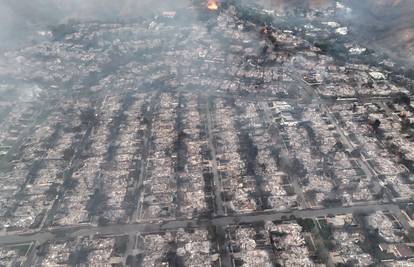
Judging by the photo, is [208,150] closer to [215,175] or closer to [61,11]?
[215,175]

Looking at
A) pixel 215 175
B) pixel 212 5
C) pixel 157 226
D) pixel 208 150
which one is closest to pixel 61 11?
pixel 212 5

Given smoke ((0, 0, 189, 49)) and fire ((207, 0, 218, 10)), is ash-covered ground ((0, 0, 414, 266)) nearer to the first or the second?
smoke ((0, 0, 189, 49))

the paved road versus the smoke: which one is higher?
the smoke

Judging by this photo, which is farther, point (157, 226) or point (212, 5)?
point (212, 5)

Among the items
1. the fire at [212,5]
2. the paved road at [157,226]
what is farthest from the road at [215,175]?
the fire at [212,5]

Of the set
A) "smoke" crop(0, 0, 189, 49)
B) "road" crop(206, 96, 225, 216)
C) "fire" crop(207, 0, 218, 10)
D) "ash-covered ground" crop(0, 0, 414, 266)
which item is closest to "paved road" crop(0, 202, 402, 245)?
"ash-covered ground" crop(0, 0, 414, 266)

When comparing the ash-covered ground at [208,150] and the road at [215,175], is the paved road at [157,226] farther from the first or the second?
the road at [215,175]

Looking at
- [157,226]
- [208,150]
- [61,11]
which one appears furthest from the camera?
[61,11]

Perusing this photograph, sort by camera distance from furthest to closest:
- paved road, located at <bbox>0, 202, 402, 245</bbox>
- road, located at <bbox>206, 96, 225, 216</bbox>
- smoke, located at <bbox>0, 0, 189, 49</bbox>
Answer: smoke, located at <bbox>0, 0, 189, 49</bbox> < road, located at <bbox>206, 96, 225, 216</bbox> < paved road, located at <bbox>0, 202, 402, 245</bbox>

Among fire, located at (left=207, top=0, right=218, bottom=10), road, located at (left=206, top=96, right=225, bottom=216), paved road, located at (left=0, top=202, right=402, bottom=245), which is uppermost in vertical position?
fire, located at (left=207, top=0, right=218, bottom=10)
